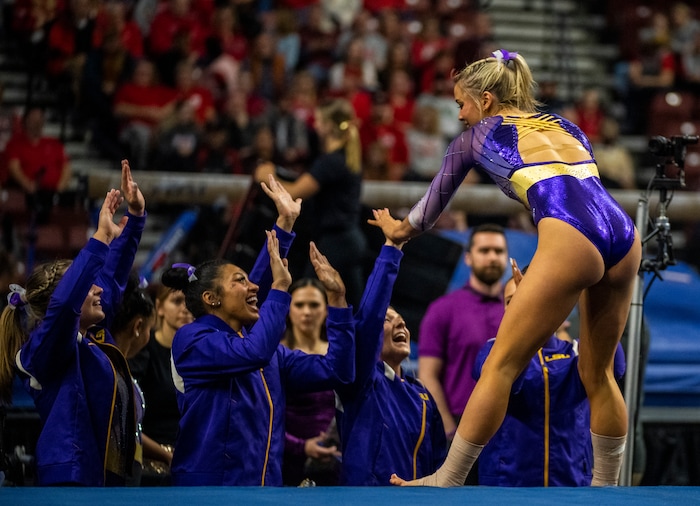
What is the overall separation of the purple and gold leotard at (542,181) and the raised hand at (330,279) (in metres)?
0.43

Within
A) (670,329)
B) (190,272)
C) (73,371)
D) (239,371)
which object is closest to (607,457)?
(239,371)

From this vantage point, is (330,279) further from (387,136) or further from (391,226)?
(387,136)

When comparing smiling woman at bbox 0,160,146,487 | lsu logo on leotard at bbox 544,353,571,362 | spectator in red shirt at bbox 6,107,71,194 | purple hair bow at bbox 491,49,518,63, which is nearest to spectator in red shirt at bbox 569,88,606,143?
spectator in red shirt at bbox 6,107,71,194

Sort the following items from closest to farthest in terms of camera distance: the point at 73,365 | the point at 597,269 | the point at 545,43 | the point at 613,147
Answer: the point at 597,269 < the point at 73,365 < the point at 613,147 < the point at 545,43

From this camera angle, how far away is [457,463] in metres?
3.18

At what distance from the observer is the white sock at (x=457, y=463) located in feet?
10.3

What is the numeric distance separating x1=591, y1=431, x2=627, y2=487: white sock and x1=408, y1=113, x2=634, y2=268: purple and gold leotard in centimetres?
61

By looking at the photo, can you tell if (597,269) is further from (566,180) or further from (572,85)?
(572,85)

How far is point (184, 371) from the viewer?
3498 millimetres

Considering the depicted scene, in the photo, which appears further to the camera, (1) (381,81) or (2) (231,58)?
(1) (381,81)

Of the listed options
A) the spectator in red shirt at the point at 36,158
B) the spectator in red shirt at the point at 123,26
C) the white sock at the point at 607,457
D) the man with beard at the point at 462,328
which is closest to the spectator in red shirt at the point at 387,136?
the spectator in red shirt at the point at 123,26

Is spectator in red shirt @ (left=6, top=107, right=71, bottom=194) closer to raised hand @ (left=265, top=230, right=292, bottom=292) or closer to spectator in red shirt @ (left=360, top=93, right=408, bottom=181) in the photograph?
spectator in red shirt @ (left=360, top=93, right=408, bottom=181)

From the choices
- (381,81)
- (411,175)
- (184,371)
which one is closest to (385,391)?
(184,371)

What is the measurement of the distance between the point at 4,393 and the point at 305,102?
5.44 m
